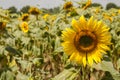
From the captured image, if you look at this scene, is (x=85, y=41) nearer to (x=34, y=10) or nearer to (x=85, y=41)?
(x=85, y=41)

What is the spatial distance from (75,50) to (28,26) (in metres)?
3.76

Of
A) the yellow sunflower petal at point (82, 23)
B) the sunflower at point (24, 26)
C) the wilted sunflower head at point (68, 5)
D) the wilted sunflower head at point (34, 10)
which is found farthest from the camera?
the wilted sunflower head at point (34, 10)

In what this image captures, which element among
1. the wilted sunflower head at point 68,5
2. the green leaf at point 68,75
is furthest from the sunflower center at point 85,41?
the wilted sunflower head at point 68,5

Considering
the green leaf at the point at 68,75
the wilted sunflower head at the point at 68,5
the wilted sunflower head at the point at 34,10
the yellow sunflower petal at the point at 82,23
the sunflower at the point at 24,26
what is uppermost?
the wilted sunflower head at the point at 68,5

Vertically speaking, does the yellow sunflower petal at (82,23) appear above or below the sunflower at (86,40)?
above

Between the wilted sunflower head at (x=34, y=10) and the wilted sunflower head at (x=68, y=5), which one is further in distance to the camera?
the wilted sunflower head at (x=34, y=10)

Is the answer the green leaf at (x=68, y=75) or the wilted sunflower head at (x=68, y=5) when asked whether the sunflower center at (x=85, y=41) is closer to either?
the green leaf at (x=68, y=75)

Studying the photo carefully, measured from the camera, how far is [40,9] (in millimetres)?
6184

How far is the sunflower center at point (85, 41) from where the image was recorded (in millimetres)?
2271

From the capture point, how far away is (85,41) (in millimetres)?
2305

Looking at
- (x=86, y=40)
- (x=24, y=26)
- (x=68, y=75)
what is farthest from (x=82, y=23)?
(x=24, y=26)

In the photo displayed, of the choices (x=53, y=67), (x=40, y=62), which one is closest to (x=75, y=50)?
(x=40, y=62)

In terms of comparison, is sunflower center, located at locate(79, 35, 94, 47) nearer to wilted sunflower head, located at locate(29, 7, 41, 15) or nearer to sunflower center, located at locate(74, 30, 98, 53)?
sunflower center, located at locate(74, 30, 98, 53)

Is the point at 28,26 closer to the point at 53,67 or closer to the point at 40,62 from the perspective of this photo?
the point at 53,67
